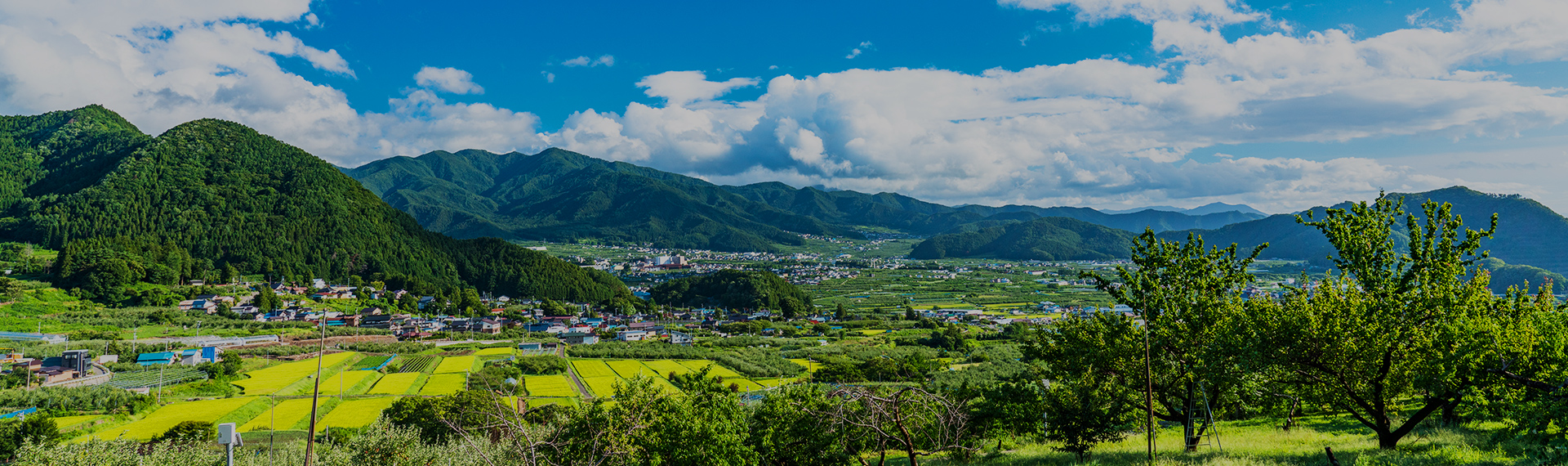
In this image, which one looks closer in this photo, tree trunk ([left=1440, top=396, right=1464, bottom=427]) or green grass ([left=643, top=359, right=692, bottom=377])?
tree trunk ([left=1440, top=396, right=1464, bottom=427])

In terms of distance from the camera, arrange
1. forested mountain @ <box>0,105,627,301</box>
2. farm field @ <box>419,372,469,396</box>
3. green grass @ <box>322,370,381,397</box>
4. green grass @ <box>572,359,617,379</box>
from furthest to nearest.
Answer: forested mountain @ <box>0,105,627,301</box> < green grass @ <box>572,359,617,379</box> < farm field @ <box>419,372,469,396</box> < green grass @ <box>322,370,381,397</box>

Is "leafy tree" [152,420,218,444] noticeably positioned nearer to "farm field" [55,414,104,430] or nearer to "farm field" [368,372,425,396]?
"farm field" [55,414,104,430]

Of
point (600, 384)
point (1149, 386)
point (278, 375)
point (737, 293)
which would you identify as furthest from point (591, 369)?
point (737, 293)

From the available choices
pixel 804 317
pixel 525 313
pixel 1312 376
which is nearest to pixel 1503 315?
pixel 1312 376

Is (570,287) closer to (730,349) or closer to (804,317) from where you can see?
(804,317)

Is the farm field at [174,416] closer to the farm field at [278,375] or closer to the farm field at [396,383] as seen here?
the farm field at [278,375]

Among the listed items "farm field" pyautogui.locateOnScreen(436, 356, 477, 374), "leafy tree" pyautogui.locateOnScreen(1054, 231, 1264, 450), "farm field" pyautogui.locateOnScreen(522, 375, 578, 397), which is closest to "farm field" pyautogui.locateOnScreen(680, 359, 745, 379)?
"farm field" pyautogui.locateOnScreen(522, 375, 578, 397)
